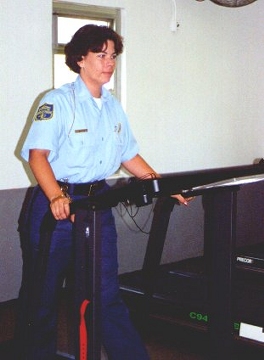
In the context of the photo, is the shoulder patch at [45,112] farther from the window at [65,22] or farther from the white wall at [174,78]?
the window at [65,22]

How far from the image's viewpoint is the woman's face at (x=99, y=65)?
2584 millimetres

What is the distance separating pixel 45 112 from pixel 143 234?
259 centimetres

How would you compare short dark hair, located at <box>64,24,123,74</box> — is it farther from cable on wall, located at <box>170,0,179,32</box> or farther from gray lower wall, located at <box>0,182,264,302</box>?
cable on wall, located at <box>170,0,179,32</box>

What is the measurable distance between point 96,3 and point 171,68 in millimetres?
917

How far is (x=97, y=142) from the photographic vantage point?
8.54 ft

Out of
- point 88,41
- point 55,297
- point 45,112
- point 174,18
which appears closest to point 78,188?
point 45,112

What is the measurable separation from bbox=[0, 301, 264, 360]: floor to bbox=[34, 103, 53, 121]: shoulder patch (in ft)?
4.46

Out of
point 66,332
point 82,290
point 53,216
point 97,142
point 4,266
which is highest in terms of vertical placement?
point 97,142

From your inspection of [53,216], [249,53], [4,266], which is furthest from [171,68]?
[53,216]

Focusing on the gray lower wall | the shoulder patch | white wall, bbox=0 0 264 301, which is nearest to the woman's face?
the shoulder patch

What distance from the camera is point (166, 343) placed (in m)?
3.49

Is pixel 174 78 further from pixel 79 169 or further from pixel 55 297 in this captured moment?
pixel 55 297

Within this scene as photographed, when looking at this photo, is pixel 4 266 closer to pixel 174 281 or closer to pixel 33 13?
pixel 174 281

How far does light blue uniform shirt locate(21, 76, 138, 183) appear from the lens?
2.48 meters
